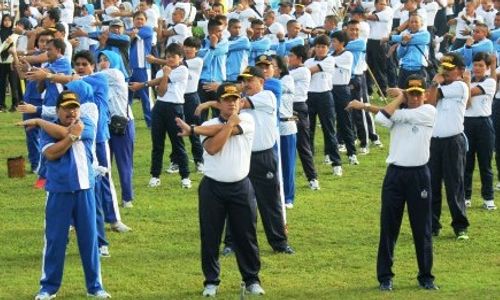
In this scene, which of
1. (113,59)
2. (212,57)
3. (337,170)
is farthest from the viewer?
(212,57)

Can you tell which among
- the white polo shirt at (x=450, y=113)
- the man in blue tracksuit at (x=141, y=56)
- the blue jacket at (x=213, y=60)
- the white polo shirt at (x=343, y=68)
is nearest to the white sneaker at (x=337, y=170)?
the white polo shirt at (x=343, y=68)

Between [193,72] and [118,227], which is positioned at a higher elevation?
[193,72]

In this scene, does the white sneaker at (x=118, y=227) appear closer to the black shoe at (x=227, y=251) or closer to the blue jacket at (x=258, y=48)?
the black shoe at (x=227, y=251)

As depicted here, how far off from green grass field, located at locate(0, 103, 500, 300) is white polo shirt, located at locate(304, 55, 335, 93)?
143cm

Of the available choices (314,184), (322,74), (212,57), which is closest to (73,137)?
(314,184)

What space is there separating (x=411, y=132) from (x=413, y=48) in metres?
9.24

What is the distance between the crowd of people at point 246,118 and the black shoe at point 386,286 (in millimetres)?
17

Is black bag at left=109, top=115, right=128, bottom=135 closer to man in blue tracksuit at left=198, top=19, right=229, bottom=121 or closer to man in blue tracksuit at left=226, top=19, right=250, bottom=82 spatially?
man in blue tracksuit at left=198, top=19, right=229, bottom=121

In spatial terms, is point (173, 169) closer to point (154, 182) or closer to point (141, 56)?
point (154, 182)

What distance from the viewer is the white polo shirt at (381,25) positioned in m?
26.8

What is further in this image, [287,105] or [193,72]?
[193,72]

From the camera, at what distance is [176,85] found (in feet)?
61.7

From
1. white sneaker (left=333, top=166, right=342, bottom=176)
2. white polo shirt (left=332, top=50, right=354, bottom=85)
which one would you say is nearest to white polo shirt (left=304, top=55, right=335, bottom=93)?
white polo shirt (left=332, top=50, right=354, bottom=85)

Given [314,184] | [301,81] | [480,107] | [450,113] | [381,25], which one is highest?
[450,113]
